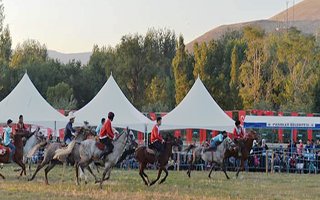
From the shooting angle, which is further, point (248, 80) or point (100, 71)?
point (100, 71)

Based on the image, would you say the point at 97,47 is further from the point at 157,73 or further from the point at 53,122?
the point at 53,122

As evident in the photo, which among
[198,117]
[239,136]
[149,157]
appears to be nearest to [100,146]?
[149,157]

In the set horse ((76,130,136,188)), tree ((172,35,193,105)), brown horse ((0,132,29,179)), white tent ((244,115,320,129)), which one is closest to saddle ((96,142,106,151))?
horse ((76,130,136,188))

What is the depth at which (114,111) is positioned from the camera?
101 ft

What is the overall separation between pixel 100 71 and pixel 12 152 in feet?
181

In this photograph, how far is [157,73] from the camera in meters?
72.5

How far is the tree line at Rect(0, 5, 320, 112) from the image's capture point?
60.4m

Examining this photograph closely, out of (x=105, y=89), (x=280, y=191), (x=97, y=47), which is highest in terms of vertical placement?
(x=97, y=47)

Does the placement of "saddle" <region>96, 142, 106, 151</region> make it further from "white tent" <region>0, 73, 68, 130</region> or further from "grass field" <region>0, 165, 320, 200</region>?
"white tent" <region>0, 73, 68, 130</region>

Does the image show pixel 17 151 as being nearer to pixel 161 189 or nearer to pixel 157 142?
pixel 157 142

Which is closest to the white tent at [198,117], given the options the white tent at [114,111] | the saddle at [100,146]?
the white tent at [114,111]

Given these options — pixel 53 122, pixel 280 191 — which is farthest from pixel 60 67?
pixel 280 191

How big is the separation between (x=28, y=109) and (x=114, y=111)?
417 centimetres

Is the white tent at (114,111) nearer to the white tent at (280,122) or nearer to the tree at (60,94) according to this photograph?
the white tent at (280,122)
